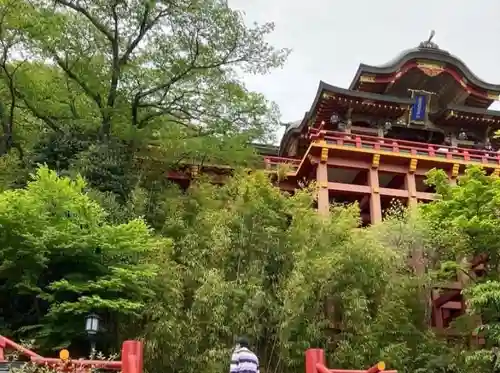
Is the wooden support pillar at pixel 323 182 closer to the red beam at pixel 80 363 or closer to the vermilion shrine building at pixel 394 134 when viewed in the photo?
the vermilion shrine building at pixel 394 134

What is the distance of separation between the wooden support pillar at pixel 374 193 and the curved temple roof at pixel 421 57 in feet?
12.9

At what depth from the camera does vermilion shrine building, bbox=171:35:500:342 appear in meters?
16.3

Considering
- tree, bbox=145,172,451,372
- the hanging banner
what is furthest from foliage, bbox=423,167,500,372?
the hanging banner

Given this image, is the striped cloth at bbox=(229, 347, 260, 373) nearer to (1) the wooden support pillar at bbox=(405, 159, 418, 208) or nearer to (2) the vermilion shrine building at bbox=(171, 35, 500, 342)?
(2) the vermilion shrine building at bbox=(171, 35, 500, 342)

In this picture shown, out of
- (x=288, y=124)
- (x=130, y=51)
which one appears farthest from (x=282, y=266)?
(x=288, y=124)

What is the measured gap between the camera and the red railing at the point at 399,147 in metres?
16.5

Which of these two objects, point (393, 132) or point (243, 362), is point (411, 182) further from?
point (243, 362)

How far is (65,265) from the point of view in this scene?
31.7ft

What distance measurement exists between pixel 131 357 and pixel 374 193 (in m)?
10.2

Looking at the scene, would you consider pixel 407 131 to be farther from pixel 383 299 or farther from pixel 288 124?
pixel 383 299

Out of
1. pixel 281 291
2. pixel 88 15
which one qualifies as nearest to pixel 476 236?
pixel 281 291

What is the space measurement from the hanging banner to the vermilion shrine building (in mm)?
32

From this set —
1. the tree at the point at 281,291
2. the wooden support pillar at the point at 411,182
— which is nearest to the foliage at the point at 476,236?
the tree at the point at 281,291

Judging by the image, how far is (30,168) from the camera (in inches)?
505
